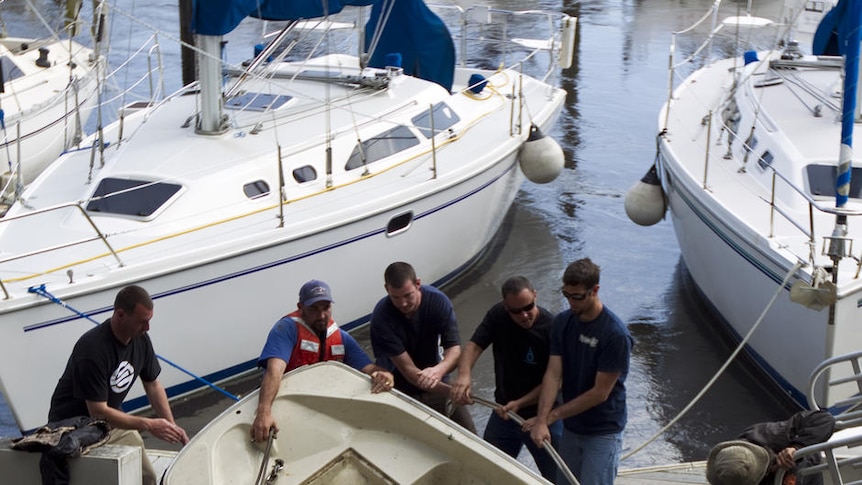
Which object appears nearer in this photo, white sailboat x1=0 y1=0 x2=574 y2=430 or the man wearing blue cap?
the man wearing blue cap

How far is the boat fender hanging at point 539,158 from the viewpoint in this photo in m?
10.7

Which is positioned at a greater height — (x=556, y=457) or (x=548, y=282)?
(x=556, y=457)

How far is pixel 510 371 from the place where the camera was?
17.9ft

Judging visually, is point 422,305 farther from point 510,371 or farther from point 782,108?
point 782,108

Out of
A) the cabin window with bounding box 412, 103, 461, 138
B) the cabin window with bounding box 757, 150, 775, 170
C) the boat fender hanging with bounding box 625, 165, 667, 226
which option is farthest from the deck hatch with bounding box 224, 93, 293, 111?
the cabin window with bounding box 757, 150, 775, 170

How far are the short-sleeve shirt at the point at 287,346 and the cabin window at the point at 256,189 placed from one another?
3304 millimetres

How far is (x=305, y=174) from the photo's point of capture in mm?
8930

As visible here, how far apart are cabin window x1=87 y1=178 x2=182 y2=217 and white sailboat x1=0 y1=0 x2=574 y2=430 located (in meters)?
0.01

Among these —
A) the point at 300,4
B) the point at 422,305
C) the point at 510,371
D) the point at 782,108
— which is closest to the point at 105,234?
the point at 300,4

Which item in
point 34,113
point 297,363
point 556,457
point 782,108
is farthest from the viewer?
point 34,113

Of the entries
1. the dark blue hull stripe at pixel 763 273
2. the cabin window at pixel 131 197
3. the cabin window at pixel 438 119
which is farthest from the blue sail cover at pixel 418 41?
the cabin window at pixel 131 197

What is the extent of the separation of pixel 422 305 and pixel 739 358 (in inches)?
174

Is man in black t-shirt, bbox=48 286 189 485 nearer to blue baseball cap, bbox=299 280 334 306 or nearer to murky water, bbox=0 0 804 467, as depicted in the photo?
blue baseball cap, bbox=299 280 334 306

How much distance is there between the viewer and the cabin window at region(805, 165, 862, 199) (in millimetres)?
8570
